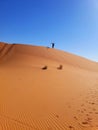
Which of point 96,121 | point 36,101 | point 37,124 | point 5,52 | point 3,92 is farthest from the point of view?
point 5,52

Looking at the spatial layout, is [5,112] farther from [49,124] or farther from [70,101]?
[70,101]

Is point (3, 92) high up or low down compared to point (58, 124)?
up

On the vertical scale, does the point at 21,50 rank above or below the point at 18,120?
above

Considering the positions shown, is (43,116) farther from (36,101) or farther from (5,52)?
(5,52)

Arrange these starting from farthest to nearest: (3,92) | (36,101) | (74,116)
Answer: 1. (3,92)
2. (36,101)
3. (74,116)

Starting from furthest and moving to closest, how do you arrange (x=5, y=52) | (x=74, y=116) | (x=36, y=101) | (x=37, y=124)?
(x=5, y=52)
(x=36, y=101)
(x=74, y=116)
(x=37, y=124)

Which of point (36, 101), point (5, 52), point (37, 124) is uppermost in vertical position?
point (5, 52)

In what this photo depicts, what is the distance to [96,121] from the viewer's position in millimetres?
5332

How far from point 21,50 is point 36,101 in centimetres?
2723

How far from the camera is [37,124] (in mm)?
4934

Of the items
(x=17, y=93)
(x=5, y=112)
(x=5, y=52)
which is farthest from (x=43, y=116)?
(x=5, y=52)

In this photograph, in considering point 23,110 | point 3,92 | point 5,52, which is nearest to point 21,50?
point 5,52

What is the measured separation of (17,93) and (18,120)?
3.27 m

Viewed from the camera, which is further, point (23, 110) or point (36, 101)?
point (36, 101)
